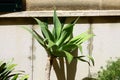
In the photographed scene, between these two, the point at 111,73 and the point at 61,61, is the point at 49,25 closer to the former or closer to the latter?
the point at 61,61

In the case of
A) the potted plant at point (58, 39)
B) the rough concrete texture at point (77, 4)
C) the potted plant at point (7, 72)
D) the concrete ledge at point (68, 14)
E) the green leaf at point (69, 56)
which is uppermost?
the rough concrete texture at point (77, 4)

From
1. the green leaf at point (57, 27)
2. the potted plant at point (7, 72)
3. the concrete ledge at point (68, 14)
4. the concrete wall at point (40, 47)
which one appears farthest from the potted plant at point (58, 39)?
the potted plant at point (7, 72)

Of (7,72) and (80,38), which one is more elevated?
(80,38)

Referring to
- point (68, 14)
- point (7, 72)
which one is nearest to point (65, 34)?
point (68, 14)

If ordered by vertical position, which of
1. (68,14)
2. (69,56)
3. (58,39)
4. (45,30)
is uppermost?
(68,14)

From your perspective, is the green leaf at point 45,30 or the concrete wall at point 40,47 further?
the concrete wall at point 40,47

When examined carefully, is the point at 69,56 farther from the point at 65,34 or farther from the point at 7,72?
the point at 7,72

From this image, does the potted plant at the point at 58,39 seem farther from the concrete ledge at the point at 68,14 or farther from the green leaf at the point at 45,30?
the concrete ledge at the point at 68,14

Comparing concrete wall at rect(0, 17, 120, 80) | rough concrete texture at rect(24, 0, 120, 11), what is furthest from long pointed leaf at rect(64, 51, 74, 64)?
rough concrete texture at rect(24, 0, 120, 11)

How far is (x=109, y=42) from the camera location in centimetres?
666

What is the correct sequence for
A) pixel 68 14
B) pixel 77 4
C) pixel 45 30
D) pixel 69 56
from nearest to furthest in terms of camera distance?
1. pixel 69 56
2. pixel 45 30
3. pixel 68 14
4. pixel 77 4

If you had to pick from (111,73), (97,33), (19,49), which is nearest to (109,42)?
(97,33)

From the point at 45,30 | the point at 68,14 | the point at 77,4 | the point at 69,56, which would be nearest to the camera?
the point at 69,56

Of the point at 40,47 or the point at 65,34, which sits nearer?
the point at 65,34
